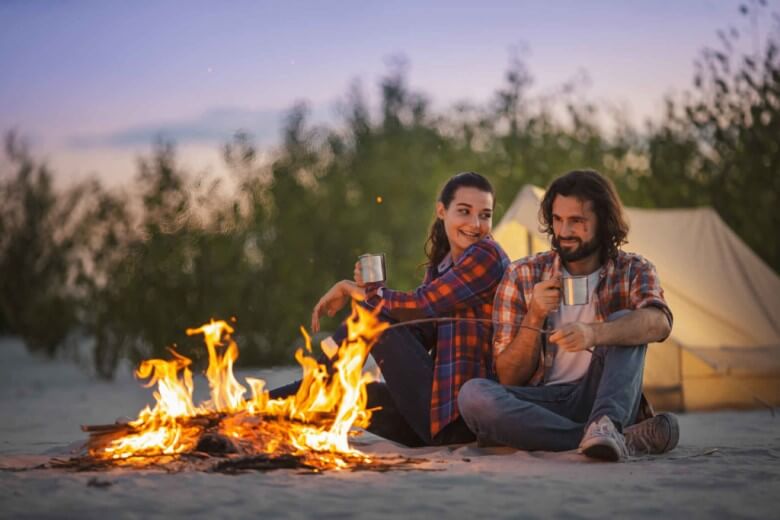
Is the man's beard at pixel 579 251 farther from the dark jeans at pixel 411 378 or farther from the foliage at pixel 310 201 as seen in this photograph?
the foliage at pixel 310 201

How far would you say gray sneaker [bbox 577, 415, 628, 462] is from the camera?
3.92 meters

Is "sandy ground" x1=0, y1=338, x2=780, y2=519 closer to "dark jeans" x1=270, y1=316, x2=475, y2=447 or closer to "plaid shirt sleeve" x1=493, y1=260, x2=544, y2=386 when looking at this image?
"dark jeans" x1=270, y1=316, x2=475, y2=447

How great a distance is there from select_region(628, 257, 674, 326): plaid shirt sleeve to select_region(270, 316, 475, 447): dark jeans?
0.86 metres

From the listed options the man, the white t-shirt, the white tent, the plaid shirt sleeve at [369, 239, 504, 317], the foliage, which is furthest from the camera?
the foliage

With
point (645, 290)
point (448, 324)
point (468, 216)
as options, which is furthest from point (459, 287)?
point (645, 290)

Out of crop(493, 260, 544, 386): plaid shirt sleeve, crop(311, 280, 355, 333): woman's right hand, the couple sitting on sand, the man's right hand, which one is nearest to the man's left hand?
the couple sitting on sand

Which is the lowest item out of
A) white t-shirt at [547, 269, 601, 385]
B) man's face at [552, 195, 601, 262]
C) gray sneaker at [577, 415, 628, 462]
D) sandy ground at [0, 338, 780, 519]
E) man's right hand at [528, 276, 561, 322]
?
sandy ground at [0, 338, 780, 519]

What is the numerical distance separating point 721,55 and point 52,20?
707 centimetres

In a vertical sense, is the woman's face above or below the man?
above

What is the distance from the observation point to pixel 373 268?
4.40 metres

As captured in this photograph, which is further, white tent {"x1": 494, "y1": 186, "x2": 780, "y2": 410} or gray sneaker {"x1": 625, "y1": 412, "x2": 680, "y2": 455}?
white tent {"x1": 494, "y1": 186, "x2": 780, "y2": 410}

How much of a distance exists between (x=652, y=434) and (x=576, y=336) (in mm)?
617

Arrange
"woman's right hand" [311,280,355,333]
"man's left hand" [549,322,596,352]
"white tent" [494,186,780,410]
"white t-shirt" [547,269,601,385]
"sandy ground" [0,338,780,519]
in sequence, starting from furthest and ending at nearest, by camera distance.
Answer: "white tent" [494,186,780,410], "woman's right hand" [311,280,355,333], "white t-shirt" [547,269,601,385], "man's left hand" [549,322,596,352], "sandy ground" [0,338,780,519]

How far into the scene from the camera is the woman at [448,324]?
14.6 feet
